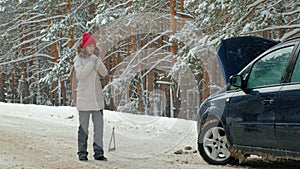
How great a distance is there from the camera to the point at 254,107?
528 centimetres

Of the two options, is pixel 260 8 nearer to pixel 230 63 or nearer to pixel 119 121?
pixel 119 121

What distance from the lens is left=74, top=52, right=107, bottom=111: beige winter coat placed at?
616 cm

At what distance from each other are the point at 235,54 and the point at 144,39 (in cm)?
1698

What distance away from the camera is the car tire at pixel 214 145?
5.94 meters

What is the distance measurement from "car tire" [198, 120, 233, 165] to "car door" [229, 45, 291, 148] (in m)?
0.36

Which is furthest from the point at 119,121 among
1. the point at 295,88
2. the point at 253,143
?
the point at 295,88

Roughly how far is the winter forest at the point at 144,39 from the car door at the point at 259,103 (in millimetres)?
6880

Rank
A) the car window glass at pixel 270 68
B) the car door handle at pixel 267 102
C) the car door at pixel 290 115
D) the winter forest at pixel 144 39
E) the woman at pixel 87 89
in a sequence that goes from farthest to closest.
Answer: the winter forest at pixel 144 39, the woman at pixel 87 89, the car window glass at pixel 270 68, the car door handle at pixel 267 102, the car door at pixel 290 115

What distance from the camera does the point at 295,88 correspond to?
4.71 metres

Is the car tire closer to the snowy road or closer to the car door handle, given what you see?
the snowy road

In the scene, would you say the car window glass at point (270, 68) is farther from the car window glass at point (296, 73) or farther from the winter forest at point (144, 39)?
the winter forest at point (144, 39)

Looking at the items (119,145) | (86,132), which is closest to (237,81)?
(86,132)

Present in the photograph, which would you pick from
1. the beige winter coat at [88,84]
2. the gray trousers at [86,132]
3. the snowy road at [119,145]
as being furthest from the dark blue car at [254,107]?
the beige winter coat at [88,84]

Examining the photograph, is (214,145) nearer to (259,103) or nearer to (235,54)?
(259,103)
